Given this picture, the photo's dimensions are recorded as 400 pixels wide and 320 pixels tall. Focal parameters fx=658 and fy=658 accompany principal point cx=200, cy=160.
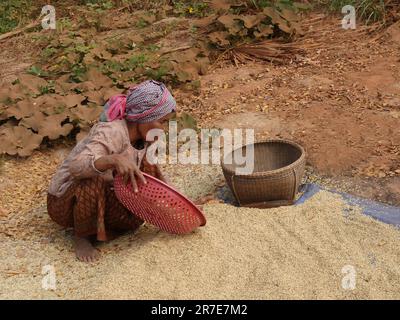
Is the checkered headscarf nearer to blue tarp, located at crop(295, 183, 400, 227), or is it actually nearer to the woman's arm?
the woman's arm

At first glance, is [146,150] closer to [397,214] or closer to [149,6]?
[397,214]

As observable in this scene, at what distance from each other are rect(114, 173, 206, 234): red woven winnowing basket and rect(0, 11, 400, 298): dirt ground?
4.7 inches

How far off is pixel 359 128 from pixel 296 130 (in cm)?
43

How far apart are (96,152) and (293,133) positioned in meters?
1.85

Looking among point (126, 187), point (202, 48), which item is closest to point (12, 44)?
point (202, 48)

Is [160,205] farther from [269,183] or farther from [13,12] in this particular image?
[13,12]

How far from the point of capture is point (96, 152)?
10.2 feet

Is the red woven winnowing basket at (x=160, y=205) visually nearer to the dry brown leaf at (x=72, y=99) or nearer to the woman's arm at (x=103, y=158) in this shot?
the woman's arm at (x=103, y=158)

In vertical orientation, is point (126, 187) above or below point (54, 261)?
above

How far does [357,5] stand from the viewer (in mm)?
6246

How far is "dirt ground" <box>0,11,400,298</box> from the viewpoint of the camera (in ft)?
10.5

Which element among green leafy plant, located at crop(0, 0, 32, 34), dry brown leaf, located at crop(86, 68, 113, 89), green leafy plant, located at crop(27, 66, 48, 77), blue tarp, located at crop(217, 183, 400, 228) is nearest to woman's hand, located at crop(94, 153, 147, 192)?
blue tarp, located at crop(217, 183, 400, 228)

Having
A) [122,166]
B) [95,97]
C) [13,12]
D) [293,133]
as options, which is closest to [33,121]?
[95,97]

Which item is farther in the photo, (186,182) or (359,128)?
(359,128)
